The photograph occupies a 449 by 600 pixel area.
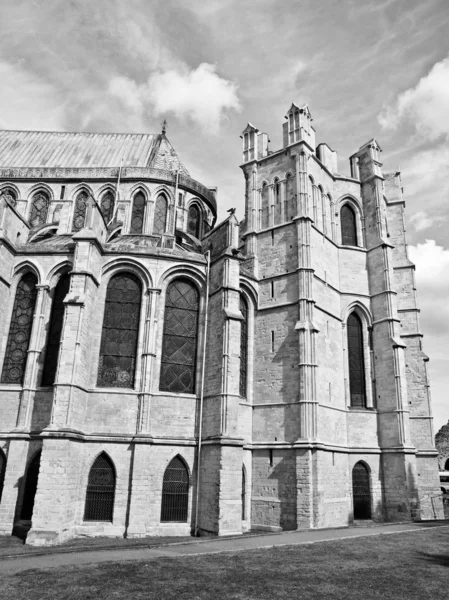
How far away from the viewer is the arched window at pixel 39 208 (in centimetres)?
2538

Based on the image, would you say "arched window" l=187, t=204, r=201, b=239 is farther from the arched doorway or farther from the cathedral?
the arched doorway

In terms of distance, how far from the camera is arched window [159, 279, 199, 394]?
732 inches

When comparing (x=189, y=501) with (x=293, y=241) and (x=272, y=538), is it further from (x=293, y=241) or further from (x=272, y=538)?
(x=293, y=241)

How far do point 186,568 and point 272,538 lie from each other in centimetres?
536

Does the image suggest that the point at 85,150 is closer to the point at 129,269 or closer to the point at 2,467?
the point at 129,269

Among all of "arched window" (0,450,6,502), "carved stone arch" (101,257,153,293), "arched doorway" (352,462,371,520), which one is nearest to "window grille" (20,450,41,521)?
"arched window" (0,450,6,502)

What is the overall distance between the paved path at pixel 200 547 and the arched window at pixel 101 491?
11.2 feet

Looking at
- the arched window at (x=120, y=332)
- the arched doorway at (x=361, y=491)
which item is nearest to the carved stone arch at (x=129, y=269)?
the arched window at (x=120, y=332)

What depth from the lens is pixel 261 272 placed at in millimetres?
22500

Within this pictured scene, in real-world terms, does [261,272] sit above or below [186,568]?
above

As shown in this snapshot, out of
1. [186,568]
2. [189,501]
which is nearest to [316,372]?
[189,501]

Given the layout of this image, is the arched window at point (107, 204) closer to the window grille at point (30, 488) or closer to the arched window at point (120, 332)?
the arched window at point (120, 332)

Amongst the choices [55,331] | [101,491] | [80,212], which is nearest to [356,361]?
[101,491]

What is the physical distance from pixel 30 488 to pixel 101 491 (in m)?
2.36
